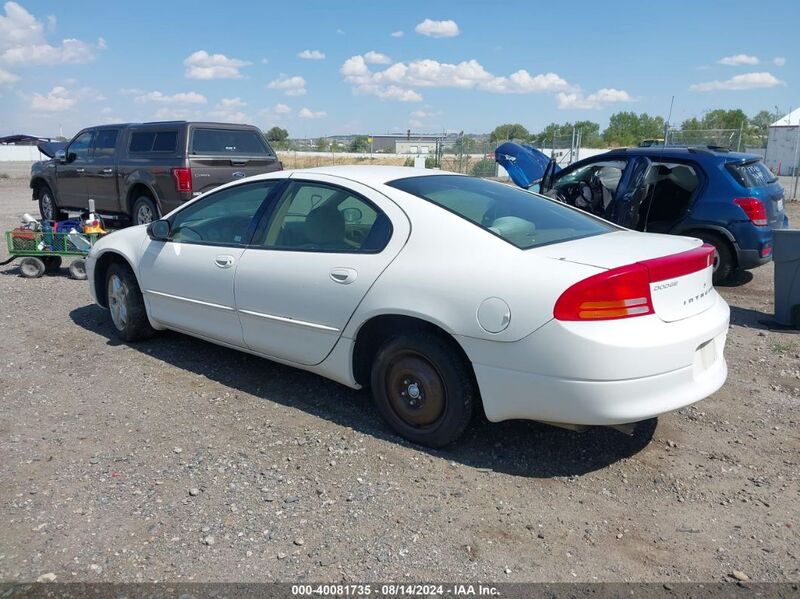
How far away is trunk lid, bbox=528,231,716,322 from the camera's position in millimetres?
3275

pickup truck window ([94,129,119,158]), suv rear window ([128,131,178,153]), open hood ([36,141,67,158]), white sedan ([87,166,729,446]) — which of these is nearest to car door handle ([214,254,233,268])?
white sedan ([87,166,729,446])

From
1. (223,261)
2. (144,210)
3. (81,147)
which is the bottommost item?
(144,210)

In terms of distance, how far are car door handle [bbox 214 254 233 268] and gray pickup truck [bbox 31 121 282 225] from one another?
5664mm

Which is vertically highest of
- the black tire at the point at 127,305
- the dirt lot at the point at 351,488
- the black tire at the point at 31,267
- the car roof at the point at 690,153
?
the car roof at the point at 690,153

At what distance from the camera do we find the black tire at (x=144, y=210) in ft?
34.9

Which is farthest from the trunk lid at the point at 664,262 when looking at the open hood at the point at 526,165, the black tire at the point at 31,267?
the black tire at the point at 31,267

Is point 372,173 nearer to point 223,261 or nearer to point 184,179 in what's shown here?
point 223,261

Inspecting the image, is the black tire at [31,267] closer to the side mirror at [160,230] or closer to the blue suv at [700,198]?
the side mirror at [160,230]

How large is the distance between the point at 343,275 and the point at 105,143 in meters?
9.24

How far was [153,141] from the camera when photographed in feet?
34.8

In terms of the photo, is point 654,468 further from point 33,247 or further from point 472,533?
point 33,247

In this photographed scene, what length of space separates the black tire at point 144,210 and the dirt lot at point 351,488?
5.96m

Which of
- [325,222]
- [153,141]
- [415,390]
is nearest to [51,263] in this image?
[153,141]

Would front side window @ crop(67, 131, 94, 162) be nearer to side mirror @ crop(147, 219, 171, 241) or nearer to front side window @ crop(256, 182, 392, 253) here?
side mirror @ crop(147, 219, 171, 241)
